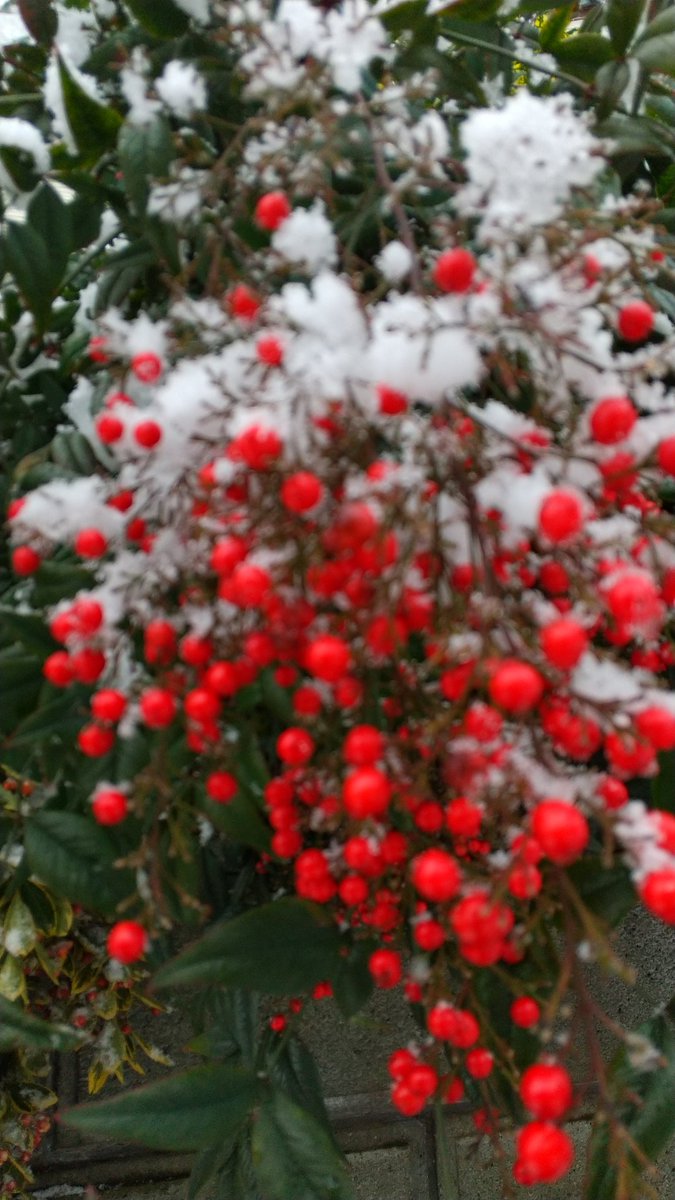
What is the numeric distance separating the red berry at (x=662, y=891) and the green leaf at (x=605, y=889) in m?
0.10

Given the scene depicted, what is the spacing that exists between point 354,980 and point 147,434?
0.26 meters

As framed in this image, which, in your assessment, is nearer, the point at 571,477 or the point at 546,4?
the point at 571,477

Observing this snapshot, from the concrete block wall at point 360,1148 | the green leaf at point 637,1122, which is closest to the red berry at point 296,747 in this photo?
the green leaf at point 637,1122

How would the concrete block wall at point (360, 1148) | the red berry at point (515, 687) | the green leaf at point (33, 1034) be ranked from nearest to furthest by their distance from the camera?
the red berry at point (515, 687) → the green leaf at point (33, 1034) → the concrete block wall at point (360, 1148)

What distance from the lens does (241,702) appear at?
1.31 ft

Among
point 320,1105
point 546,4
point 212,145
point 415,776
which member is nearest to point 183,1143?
point 320,1105

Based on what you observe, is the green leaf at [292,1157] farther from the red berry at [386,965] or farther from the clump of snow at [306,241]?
the clump of snow at [306,241]

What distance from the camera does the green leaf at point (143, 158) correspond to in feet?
1.40

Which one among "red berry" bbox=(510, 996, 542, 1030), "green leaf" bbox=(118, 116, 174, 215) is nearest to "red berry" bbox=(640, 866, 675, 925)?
"red berry" bbox=(510, 996, 542, 1030)

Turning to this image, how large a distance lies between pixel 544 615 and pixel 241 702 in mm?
123

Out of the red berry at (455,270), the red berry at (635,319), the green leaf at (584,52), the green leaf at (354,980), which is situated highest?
the green leaf at (584,52)

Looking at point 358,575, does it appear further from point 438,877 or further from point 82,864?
point 82,864

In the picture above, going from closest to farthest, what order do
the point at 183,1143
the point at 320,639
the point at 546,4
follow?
1. the point at 320,639
2. the point at 183,1143
3. the point at 546,4

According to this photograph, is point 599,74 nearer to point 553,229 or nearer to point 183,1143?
point 553,229
